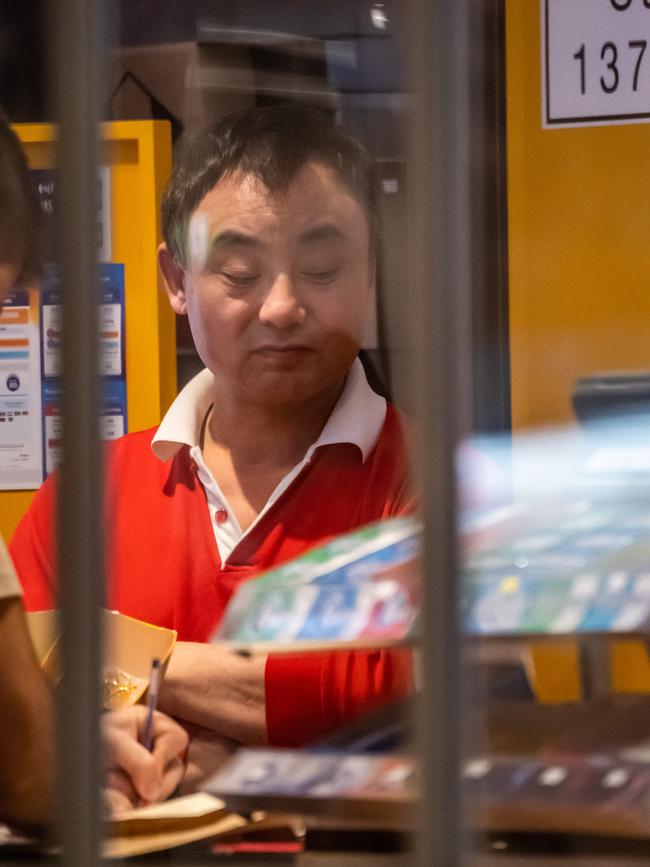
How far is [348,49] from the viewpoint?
2283mm

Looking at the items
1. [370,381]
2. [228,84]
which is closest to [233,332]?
[370,381]

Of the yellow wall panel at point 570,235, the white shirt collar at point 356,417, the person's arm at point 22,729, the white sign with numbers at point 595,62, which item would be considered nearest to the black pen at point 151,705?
the person's arm at point 22,729

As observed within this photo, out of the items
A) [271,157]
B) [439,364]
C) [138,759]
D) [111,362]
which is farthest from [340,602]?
[111,362]

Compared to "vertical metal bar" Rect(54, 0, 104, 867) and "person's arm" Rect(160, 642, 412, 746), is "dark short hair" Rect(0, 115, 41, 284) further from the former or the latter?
"person's arm" Rect(160, 642, 412, 746)

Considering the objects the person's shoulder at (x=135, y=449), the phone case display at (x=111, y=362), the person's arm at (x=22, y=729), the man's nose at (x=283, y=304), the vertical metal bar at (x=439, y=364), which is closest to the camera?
the vertical metal bar at (x=439, y=364)

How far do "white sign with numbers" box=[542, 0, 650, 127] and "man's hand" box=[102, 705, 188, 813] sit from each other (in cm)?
161

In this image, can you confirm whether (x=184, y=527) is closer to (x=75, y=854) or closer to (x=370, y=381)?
(x=370, y=381)

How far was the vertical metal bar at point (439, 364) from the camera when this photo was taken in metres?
1.11

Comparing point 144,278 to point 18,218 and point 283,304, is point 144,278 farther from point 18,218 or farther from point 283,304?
point 18,218

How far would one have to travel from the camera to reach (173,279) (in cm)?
216

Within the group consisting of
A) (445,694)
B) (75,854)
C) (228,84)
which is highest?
(228,84)

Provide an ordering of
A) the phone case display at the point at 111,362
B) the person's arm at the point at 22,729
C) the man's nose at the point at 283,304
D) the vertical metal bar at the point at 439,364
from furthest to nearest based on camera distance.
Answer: the phone case display at the point at 111,362 → the man's nose at the point at 283,304 → the person's arm at the point at 22,729 → the vertical metal bar at the point at 439,364

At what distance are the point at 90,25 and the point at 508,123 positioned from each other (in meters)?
1.81

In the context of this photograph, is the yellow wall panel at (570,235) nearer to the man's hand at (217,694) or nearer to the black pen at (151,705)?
the man's hand at (217,694)
